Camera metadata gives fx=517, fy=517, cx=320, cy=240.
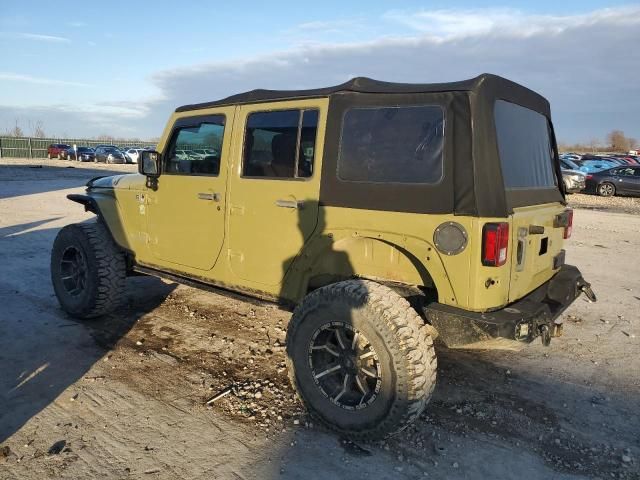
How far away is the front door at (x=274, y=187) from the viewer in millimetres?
3652

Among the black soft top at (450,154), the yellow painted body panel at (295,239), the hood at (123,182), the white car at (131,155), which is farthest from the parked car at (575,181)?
the white car at (131,155)

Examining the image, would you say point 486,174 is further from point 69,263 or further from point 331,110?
point 69,263

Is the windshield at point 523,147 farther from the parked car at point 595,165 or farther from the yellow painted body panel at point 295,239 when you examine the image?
the parked car at point 595,165

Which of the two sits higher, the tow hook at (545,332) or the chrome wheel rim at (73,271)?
the tow hook at (545,332)

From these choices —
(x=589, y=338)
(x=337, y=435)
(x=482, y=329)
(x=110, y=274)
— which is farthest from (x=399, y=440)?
(x=110, y=274)

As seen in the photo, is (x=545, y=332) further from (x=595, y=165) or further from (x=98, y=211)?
(x=595, y=165)

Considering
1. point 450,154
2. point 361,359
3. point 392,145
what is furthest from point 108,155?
point 450,154

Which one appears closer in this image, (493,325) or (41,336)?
(493,325)

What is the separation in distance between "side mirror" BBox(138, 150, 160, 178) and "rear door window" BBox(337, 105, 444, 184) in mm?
1984

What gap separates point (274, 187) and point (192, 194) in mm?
948

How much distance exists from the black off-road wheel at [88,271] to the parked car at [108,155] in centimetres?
4024

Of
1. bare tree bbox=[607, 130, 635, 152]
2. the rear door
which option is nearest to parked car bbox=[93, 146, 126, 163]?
the rear door

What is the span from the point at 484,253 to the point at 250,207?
5.91 feet

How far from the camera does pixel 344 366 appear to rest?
329 centimetres
